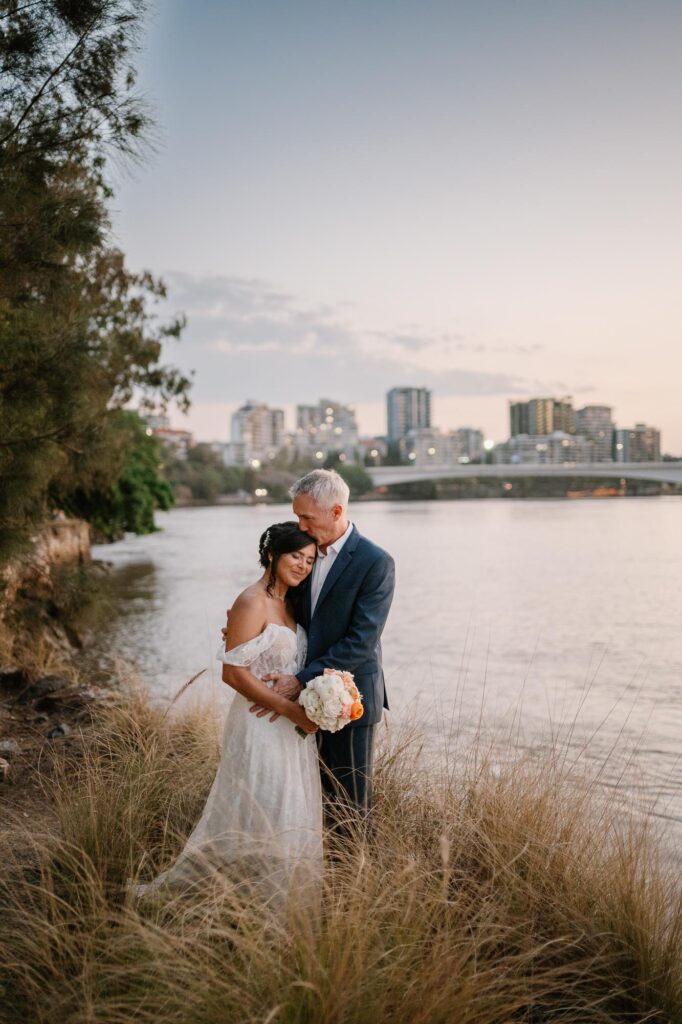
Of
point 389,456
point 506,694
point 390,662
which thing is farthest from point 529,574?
→ point 389,456

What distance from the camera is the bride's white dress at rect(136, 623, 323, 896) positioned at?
3.67 meters

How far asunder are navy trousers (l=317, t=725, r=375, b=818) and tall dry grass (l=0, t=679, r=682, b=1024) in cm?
22

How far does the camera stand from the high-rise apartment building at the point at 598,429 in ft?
548

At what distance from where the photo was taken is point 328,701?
3.54 m

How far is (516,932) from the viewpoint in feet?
11.4

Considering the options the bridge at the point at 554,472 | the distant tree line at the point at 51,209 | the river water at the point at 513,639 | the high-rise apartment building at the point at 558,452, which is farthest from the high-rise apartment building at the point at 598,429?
the distant tree line at the point at 51,209

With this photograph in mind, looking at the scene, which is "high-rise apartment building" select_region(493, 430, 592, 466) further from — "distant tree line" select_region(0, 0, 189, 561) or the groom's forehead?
the groom's forehead

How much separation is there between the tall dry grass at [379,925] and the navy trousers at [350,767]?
0.22 meters

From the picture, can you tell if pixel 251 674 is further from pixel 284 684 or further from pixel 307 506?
pixel 307 506

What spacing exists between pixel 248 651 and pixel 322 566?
21.9 inches

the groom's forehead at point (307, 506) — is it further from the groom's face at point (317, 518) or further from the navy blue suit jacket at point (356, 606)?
the navy blue suit jacket at point (356, 606)

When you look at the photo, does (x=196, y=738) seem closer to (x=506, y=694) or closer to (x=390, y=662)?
(x=506, y=694)

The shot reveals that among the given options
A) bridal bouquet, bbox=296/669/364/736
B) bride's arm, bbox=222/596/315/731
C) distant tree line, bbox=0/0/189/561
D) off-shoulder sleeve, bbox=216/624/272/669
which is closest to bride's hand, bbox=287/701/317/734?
bride's arm, bbox=222/596/315/731

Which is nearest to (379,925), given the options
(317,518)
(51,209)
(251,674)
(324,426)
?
(251,674)
